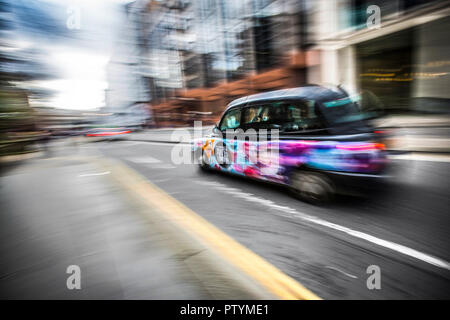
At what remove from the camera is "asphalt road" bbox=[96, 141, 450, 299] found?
2035 millimetres

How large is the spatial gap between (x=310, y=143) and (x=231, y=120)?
6.45 feet

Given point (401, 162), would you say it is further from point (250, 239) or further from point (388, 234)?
point (250, 239)

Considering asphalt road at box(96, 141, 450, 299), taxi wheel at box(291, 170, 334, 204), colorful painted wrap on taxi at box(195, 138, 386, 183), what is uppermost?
colorful painted wrap on taxi at box(195, 138, 386, 183)

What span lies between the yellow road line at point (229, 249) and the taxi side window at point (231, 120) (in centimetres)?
185

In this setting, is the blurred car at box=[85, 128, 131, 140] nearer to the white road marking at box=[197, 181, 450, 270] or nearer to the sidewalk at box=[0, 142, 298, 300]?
the sidewalk at box=[0, 142, 298, 300]

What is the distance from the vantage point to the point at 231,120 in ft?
16.4

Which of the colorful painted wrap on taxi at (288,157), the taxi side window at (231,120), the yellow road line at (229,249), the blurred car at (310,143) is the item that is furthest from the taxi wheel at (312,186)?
the taxi side window at (231,120)

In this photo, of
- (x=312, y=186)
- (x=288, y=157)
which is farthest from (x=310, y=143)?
(x=312, y=186)

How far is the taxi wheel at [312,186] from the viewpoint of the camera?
3.52m

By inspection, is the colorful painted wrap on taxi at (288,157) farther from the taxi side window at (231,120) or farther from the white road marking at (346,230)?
the white road marking at (346,230)

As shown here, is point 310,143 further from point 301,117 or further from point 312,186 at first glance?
point 312,186

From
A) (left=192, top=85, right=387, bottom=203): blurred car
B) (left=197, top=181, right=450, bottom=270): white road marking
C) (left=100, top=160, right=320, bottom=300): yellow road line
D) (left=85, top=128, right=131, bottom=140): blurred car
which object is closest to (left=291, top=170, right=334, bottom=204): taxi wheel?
(left=192, top=85, right=387, bottom=203): blurred car

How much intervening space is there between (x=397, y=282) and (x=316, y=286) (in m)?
0.68

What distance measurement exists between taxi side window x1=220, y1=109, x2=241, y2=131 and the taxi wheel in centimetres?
164
